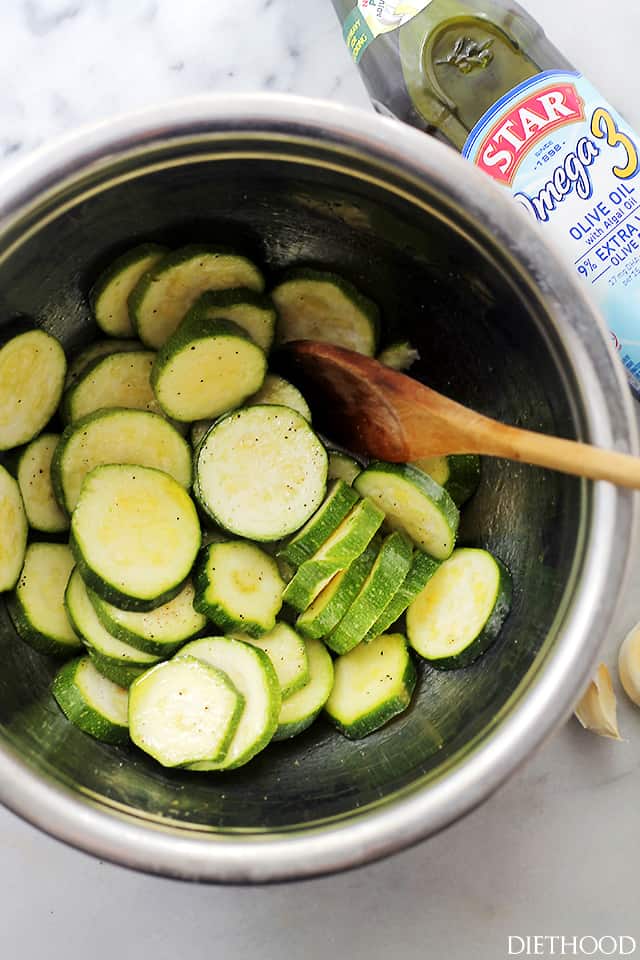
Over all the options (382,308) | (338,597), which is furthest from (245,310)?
(338,597)

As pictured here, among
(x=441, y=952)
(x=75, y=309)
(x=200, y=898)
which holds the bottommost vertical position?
(x=441, y=952)

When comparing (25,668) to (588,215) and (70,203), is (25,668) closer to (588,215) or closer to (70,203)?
(70,203)

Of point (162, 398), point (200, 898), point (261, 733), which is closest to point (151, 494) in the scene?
point (162, 398)

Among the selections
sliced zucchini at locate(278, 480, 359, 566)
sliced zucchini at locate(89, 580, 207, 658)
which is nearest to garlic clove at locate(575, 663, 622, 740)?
sliced zucchini at locate(278, 480, 359, 566)

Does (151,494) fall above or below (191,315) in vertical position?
below

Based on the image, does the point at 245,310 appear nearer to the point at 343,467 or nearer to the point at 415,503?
the point at 343,467

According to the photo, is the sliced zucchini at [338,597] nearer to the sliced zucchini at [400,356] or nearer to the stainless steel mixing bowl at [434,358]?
the stainless steel mixing bowl at [434,358]

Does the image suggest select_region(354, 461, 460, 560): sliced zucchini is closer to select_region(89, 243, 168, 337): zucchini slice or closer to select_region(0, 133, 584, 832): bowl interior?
select_region(0, 133, 584, 832): bowl interior

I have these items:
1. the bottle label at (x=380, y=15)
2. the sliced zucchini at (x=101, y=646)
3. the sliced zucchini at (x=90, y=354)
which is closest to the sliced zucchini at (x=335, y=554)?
the sliced zucchini at (x=101, y=646)
